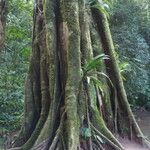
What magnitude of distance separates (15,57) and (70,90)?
630 centimetres

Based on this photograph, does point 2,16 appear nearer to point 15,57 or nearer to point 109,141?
point 15,57

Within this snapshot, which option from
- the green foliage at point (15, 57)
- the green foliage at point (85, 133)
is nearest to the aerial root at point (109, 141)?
the green foliage at point (85, 133)

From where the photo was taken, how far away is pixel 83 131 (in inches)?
312

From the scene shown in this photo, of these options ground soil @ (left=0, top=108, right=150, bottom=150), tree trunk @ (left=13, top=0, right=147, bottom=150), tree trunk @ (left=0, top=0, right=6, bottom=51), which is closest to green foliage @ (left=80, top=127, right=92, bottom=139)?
tree trunk @ (left=13, top=0, right=147, bottom=150)

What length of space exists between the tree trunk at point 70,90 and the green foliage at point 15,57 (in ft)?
12.3

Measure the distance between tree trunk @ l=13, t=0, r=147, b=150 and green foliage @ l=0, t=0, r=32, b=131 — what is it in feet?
12.3

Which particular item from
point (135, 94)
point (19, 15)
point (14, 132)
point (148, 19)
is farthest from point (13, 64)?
point (148, 19)

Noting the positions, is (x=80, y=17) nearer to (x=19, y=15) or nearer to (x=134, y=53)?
(x=19, y=15)

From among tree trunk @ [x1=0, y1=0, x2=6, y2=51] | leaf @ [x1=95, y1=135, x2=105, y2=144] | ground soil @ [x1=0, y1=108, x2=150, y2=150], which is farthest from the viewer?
tree trunk @ [x1=0, y1=0, x2=6, y2=51]

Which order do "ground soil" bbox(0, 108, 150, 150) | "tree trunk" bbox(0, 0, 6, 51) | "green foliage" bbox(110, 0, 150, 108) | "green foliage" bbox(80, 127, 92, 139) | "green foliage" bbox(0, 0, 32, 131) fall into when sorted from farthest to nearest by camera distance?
"green foliage" bbox(110, 0, 150, 108), "green foliage" bbox(0, 0, 32, 131), "tree trunk" bbox(0, 0, 6, 51), "ground soil" bbox(0, 108, 150, 150), "green foliage" bbox(80, 127, 92, 139)

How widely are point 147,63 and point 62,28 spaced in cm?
1053

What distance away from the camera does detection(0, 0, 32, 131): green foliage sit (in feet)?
42.3

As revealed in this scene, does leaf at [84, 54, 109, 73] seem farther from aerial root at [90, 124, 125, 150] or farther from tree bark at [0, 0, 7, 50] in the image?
tree bark at [0, 0, 7, 50]

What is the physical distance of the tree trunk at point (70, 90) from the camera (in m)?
7.90
